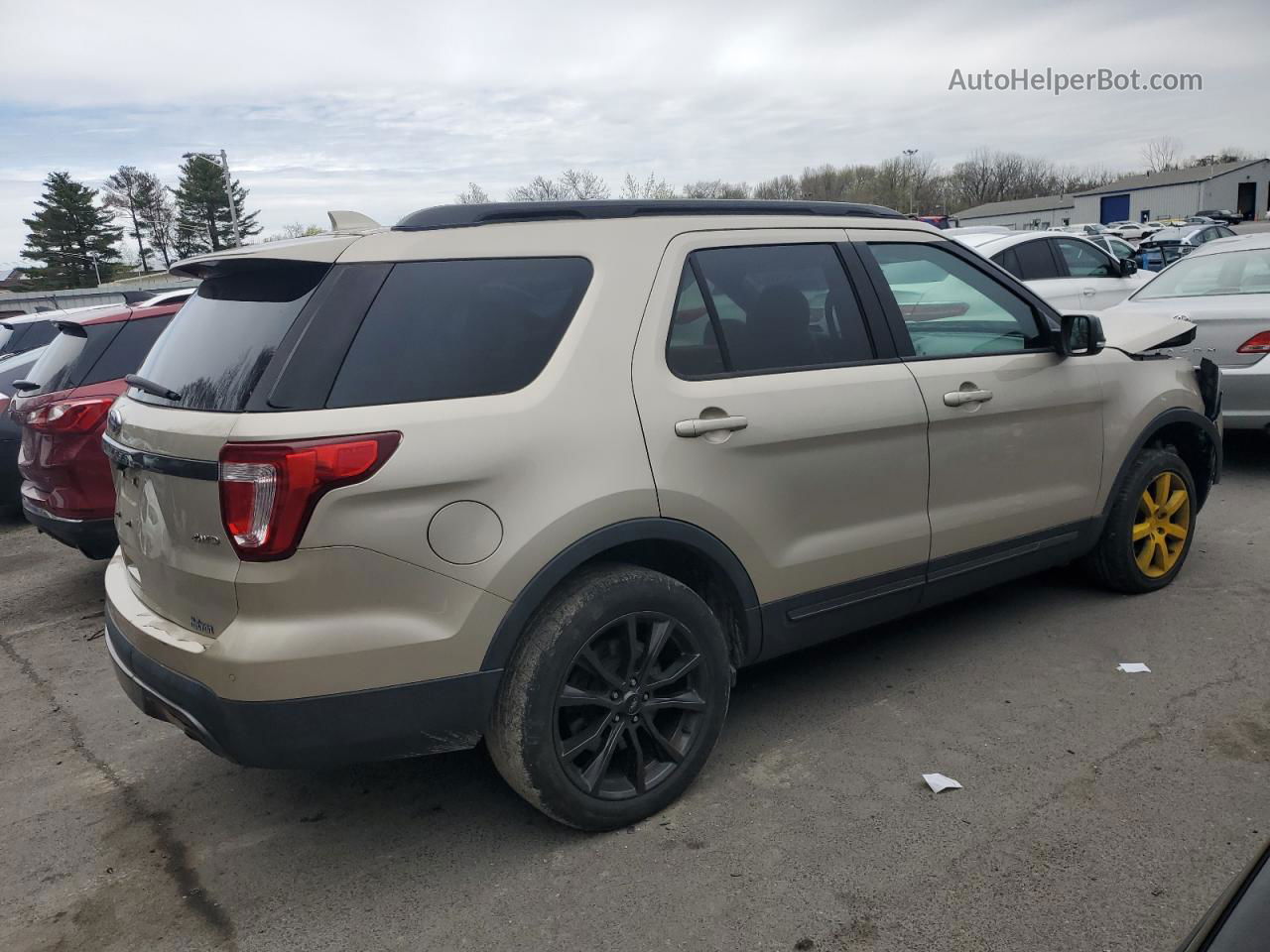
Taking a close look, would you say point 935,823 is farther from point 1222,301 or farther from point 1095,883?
point 1222,301

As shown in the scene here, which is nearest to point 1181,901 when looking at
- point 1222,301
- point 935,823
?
point 935,823

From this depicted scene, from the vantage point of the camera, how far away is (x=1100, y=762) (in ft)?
10.9

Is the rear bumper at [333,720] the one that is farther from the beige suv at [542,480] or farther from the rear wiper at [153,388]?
the rear wiper at [153,388]

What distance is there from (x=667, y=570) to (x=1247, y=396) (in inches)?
216

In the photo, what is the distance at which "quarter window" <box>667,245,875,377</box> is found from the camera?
322 cm

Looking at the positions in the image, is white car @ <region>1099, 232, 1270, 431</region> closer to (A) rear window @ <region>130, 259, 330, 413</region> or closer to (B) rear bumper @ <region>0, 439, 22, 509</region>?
(A) rear window @ <region>130, 259, 330, 413</region>

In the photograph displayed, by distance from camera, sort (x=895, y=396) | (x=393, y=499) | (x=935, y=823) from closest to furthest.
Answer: (x=393, y=499), (x=935, y=823), (x=895, y=396)

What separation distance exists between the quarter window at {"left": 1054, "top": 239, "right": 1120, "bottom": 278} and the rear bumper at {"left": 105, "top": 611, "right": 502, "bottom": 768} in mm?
9753

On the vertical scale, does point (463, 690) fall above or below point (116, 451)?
below

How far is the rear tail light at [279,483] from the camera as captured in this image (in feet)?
8.14

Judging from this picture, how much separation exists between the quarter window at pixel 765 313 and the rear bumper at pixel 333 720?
122cm

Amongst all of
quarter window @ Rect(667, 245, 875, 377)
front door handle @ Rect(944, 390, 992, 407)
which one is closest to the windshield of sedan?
front door handle @ Rect(944, 390, 992, 407)

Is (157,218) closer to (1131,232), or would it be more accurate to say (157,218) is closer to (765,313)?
(1131,232)

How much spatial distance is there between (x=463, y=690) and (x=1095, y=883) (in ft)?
5.86
